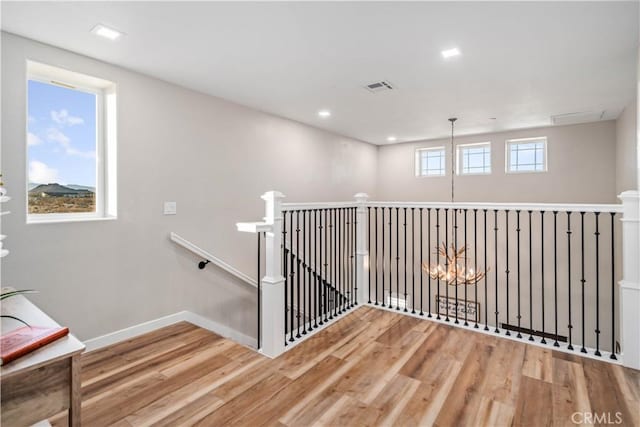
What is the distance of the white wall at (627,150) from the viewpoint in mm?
3721

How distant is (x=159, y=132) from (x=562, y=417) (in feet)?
12.5

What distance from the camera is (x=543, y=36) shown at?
246 centimetres

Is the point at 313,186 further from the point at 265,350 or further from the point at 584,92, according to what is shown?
the point at 584,92

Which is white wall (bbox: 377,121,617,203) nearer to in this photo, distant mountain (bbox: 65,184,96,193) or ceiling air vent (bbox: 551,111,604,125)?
ceiling air vent (bbox: 551,111,604,125)

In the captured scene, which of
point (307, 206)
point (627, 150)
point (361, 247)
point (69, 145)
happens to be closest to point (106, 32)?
point (69, 145)

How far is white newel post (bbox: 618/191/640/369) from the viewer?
2.40m

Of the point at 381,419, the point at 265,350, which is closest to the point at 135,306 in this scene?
the point at 265,350

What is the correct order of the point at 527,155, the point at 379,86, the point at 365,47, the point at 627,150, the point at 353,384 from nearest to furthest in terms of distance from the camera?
the point at 353,384 < the point at 365,47 < the point at 379,86 < the point at 627,150 < the point at 527,155

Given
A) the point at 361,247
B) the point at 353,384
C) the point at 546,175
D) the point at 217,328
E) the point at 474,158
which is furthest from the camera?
the point at 474,158

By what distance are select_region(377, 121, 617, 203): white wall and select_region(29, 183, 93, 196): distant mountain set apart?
5.72 meters

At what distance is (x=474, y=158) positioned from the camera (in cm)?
645

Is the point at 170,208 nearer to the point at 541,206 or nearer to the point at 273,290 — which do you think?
the point at 273,290

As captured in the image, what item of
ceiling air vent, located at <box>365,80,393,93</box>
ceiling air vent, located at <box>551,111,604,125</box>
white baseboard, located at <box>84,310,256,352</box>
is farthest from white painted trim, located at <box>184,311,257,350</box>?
ceiling air vent, located at <box>551,111,604,125</box>

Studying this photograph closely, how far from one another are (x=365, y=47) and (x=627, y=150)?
3.83 m
